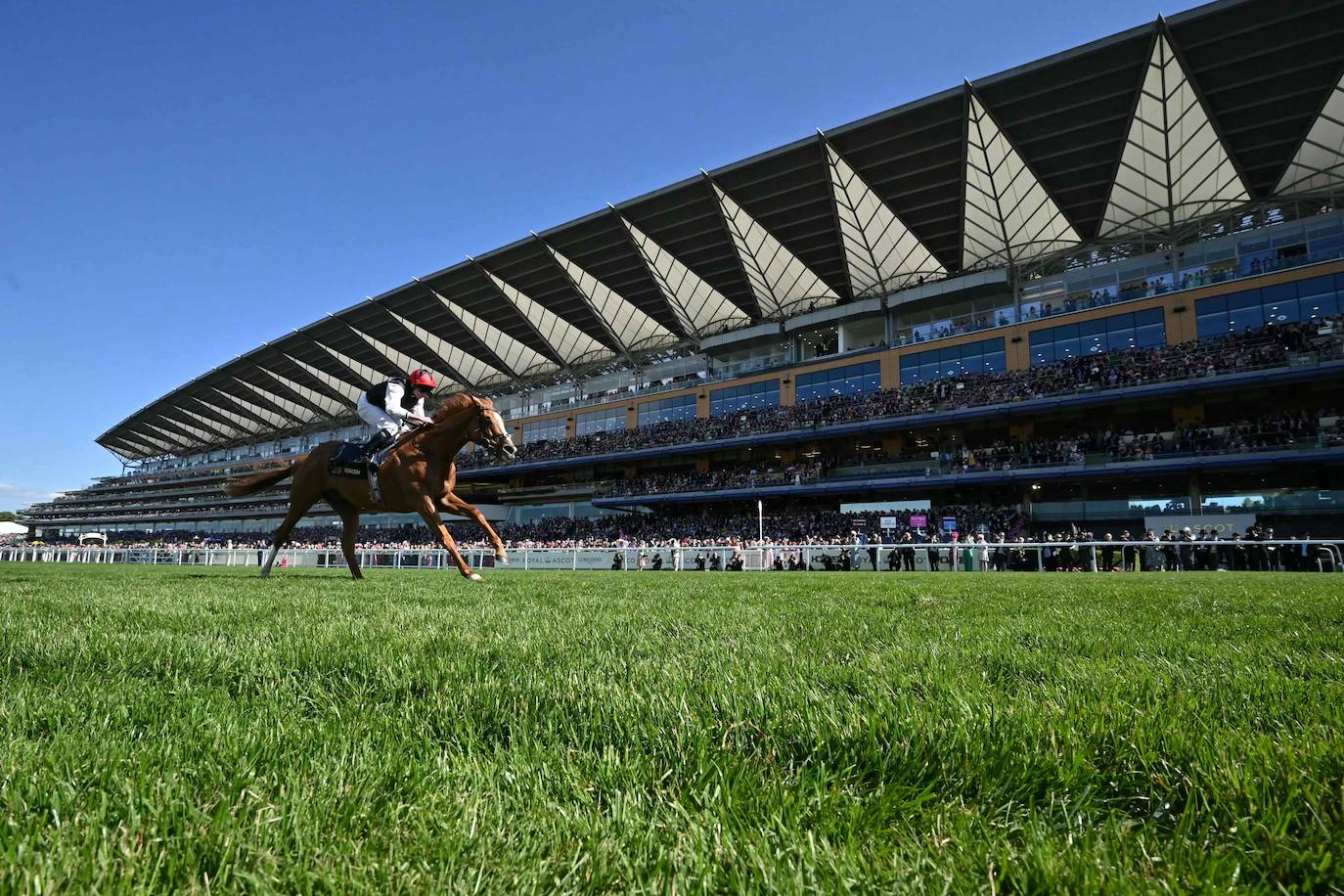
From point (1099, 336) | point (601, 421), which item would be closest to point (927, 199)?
point (1099, 336)

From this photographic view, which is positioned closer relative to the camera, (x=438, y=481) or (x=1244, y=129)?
(x=438, y=481)

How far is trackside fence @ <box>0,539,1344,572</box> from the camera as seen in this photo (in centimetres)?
2208

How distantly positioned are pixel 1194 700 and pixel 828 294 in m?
45.5

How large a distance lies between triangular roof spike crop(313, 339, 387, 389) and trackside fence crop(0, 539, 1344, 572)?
29.5m

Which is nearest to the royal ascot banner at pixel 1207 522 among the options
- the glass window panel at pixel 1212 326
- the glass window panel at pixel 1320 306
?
the glass window panel at pixel 1212 326

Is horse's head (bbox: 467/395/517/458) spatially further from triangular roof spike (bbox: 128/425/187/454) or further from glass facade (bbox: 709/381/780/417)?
triangular roof spike (bbox: 128/425/187/454)

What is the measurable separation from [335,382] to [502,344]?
2349 cm

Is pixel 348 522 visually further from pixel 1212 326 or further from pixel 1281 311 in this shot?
pixel 1281 311

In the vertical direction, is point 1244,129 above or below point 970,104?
below

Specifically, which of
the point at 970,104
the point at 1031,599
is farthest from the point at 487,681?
the point at 970,104

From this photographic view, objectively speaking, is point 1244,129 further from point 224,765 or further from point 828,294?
point 224,765

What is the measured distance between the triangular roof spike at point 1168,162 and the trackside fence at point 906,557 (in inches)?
725

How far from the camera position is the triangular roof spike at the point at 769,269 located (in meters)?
39.6

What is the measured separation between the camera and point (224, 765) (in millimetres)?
1506
